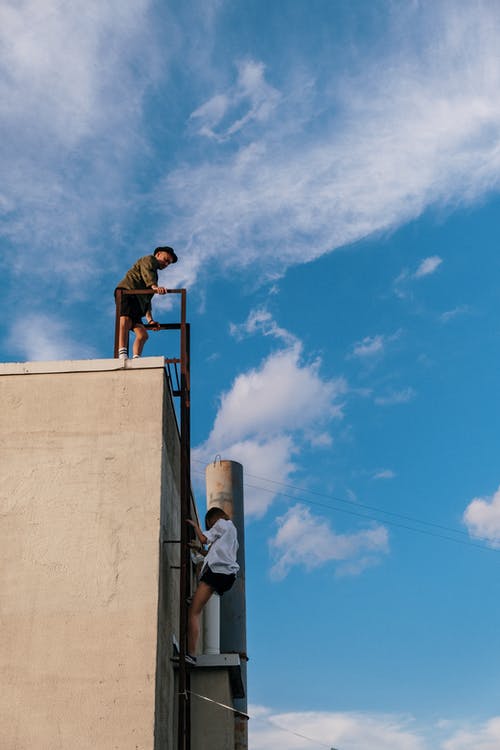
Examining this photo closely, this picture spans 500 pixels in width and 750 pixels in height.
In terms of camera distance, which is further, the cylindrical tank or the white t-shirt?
the cylindrical tank

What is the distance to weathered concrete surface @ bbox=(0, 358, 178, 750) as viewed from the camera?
26.9ft

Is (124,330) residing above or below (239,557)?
above

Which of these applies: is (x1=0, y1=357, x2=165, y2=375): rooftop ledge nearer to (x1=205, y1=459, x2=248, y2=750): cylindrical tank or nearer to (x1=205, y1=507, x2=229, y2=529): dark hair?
(x1=205, y1=507, x2=229, y2=529): dark hair

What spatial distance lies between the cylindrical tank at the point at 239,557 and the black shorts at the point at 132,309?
4.05 meters

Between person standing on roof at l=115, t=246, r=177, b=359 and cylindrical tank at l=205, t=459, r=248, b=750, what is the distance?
13.1 ft

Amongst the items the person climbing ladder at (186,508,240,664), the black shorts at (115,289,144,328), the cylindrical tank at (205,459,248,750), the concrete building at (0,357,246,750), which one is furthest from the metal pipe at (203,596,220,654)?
the black shorts at (115,289,144,328)

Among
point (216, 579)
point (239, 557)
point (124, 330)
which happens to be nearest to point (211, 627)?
point (239, 557)

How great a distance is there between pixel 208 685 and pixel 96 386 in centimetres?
370

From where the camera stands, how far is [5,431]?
9.77 m

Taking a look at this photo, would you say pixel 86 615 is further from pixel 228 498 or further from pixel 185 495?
pixel 228 498

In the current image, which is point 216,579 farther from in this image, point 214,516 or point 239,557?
point 239,557

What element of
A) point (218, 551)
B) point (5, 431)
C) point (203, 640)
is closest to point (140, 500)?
point (218, 551)

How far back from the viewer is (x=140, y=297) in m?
12.0

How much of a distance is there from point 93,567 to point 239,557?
634 cm
